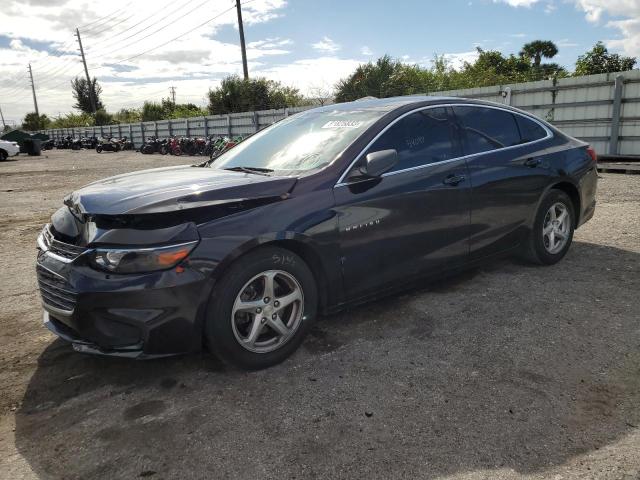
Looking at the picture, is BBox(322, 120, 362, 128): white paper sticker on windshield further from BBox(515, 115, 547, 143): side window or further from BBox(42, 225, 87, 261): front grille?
BBox(42, 225, 87, 261): front grille

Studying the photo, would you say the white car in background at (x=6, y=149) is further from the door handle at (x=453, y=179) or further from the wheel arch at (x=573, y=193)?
the wheel arch at (x=573, y=193)

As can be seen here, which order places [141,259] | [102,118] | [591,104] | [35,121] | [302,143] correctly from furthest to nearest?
1. [35,121]
2. [102,118]
3. [591,104]
4. [302,143]
5. [141,259]

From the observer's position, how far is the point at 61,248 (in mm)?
2809

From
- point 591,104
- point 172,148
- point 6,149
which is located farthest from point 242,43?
point 591,104

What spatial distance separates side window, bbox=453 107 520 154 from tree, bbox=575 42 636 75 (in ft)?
87.5

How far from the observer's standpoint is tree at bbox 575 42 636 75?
26.5 m

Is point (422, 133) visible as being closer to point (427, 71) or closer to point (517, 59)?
point (427, 71)

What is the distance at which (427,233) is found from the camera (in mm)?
3527

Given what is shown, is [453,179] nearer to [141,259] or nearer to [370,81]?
[141,259]

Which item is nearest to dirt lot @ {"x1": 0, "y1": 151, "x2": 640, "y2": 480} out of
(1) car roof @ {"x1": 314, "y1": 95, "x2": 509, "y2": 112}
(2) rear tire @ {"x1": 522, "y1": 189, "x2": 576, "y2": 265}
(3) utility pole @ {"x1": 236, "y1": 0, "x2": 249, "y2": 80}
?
(2) rear tire @ {"x1": 522, "y1": 189, "x2": 576, "y2": 265}

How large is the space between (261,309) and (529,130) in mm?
3085

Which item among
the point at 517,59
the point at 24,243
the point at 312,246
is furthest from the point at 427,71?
the point at 312,246

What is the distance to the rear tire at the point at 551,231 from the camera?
441 centimetres

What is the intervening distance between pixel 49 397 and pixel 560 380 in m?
2.90
